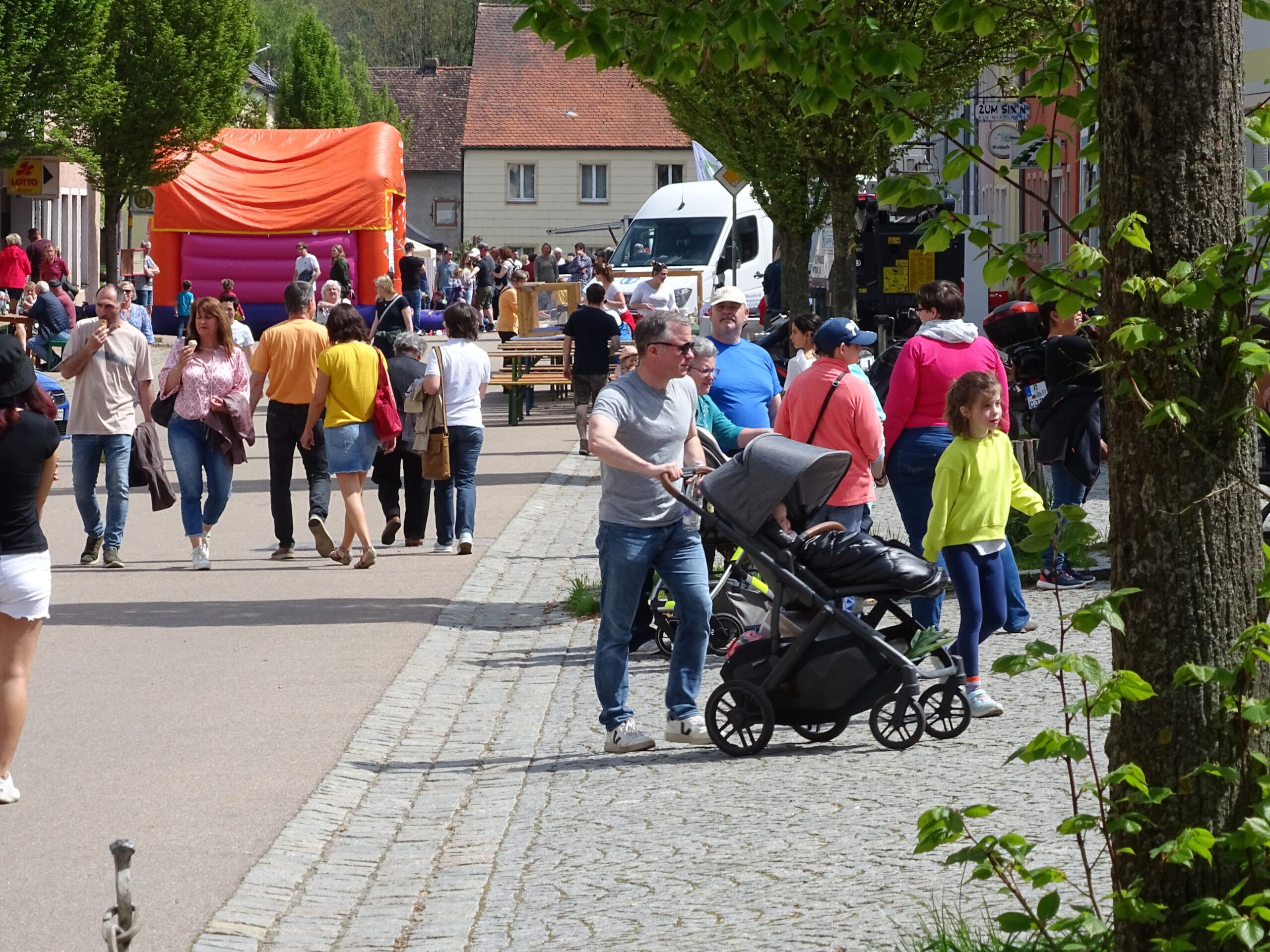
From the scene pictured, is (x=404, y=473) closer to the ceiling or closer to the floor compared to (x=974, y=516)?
closer to the floor

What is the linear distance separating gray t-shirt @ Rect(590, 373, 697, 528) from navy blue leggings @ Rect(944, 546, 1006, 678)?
1283 millimetres

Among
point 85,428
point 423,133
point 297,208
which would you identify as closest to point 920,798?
point 85,428

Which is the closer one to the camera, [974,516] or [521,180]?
[974,516]

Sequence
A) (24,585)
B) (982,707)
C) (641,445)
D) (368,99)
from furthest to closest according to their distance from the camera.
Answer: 1. (368,99)
2. (982,707)
3. (641,445)
4. (24,585)

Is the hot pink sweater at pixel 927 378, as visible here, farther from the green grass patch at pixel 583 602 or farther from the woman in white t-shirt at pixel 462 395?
the woman in white t-shirt at pixel 462 395

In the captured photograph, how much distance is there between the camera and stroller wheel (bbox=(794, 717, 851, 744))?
292 inches

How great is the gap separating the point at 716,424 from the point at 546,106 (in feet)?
219

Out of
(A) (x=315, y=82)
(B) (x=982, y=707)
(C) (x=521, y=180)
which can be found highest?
(A) (x=315, y=82)

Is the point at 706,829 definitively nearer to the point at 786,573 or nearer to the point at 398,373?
the point at 786,573

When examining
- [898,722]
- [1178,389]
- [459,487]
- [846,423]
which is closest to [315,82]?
[459,487]

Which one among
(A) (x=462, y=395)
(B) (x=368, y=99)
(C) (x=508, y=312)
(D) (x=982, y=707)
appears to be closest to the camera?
(D) (x=982, y=707)

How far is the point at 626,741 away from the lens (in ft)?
24.2

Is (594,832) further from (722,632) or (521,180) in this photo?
(521,180)

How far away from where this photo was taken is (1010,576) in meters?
9.48
